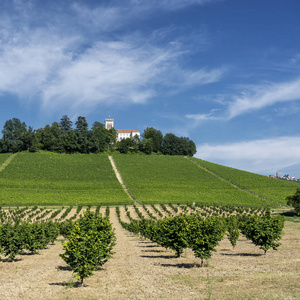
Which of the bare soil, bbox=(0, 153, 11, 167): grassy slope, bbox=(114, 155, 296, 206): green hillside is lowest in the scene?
the bare soil

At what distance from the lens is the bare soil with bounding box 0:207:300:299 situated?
14.2 metres

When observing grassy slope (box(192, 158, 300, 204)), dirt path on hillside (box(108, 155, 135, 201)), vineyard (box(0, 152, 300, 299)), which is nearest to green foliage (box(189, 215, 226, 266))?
vineyard (box(0, 152, 300, 299))

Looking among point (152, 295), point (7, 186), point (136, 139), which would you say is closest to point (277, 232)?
point (152, 295)

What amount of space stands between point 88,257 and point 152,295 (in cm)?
372

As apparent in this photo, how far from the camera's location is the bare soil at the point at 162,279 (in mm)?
14195

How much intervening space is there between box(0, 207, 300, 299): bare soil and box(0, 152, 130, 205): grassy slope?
62.1m

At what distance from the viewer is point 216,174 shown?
13025 centimetres

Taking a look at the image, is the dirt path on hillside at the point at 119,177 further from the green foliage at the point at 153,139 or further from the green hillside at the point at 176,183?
the green foliage at the point at 153,139

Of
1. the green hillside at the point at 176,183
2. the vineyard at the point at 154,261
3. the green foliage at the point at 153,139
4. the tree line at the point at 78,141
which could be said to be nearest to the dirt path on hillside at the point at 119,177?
the green hillside at the point at 176,183

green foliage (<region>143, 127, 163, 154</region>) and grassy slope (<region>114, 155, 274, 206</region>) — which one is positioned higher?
green foliage (<region>143, 127, 163, 154</region>)

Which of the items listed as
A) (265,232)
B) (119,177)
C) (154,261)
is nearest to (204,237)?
(154,261)

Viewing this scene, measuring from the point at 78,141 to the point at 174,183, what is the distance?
6928 cm

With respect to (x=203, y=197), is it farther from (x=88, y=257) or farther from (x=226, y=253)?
(x=88, y=257)

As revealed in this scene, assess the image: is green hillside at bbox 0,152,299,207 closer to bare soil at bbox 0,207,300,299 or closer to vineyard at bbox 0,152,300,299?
vineyard at bbox 0,152,300,299
